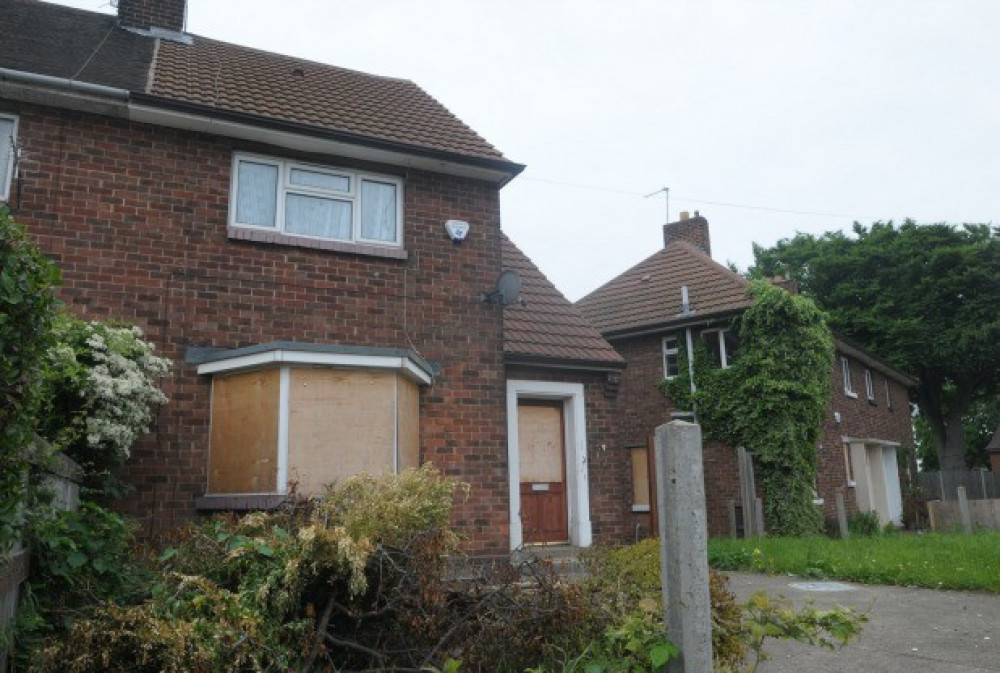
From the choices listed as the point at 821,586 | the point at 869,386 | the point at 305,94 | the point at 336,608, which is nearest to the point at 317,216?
the point at 305,94

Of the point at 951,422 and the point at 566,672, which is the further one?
the point at 951,422

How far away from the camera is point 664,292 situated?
2075cm

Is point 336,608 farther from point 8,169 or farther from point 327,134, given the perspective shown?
point 8,169

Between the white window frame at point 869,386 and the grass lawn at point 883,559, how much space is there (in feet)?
38.9

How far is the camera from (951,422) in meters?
37.1

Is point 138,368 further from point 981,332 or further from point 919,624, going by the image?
point 981,332

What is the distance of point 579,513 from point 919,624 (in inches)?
200

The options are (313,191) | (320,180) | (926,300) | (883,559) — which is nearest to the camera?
(313,191)

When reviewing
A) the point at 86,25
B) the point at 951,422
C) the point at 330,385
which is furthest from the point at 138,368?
the point at 951,422

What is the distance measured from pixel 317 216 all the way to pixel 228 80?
2.53 meters

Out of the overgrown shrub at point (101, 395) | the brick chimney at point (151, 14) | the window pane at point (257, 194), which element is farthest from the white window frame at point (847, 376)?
the overgrown shrub at point (101, 395)

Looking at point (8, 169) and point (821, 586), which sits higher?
point (8, 169)

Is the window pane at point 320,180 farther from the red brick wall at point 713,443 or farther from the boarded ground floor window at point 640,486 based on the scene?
the boarded ground floor window at point 640,486

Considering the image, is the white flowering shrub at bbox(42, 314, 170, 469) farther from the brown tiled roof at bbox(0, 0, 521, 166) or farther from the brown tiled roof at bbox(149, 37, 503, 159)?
the brown tiled roof at bbox(149, 37, 503, 159)
